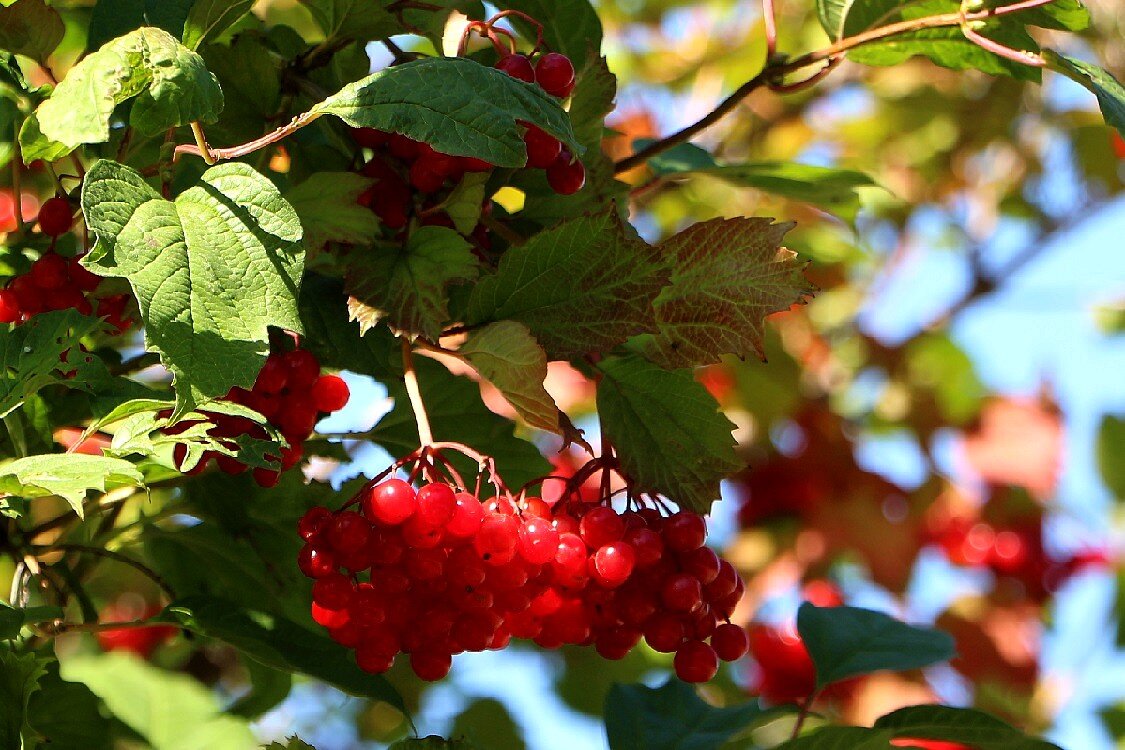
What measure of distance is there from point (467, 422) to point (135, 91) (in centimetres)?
38

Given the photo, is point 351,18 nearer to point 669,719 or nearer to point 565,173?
point 565,173

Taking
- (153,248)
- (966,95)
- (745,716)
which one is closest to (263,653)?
(153,248)

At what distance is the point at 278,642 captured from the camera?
0.79 meters

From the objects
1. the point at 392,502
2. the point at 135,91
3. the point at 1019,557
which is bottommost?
the point at 392,502

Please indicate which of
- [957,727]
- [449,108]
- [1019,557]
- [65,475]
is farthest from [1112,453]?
[65,475]

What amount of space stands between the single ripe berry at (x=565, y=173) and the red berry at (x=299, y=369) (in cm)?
20

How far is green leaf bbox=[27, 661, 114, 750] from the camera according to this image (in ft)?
2.58

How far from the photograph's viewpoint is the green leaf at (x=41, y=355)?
0.66 metres

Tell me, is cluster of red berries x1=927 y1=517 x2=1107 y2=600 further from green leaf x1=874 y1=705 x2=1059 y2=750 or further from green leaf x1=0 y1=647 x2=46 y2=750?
green leaf x1=0 y1=647 x2=46 y2=750

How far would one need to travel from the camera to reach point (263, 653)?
77cm

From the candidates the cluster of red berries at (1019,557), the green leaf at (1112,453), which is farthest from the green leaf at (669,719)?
the green leaf at (1112,453)

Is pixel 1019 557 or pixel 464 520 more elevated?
pixel 1019 557

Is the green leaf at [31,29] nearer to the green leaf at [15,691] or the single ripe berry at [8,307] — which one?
the single ripe berry at [8,307]

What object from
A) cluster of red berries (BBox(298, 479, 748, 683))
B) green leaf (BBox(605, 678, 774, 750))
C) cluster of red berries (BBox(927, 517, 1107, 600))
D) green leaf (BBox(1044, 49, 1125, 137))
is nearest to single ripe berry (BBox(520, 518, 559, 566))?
cluster of red berries (BBox(298, 479, 748, 683))
